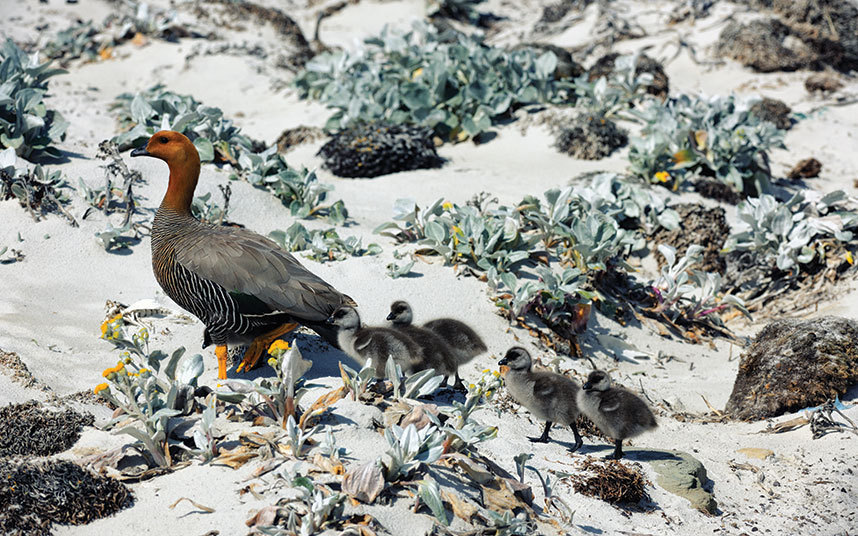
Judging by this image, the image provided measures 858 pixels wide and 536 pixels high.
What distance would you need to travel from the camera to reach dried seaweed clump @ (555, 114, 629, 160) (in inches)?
399

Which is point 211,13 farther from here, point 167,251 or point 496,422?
point 496,422

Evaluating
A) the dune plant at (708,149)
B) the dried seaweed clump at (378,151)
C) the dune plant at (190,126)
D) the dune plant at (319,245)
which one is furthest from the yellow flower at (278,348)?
the dune plant at (708,149)

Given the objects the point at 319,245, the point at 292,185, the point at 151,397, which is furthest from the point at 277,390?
the point at 292,185

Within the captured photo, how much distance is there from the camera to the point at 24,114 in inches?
311

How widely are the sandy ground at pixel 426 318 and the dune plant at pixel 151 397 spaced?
171 mm

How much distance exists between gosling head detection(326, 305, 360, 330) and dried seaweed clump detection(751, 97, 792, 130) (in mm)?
8478

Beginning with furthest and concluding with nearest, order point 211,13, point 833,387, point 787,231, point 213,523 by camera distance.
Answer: point 211,13, point 787,231, point 833,387, point 213,523

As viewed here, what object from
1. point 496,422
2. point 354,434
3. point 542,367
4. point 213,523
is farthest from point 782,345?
point 213,523

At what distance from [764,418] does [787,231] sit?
2949 mm

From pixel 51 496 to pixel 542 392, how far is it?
2.74 metres

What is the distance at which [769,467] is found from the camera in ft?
16.5

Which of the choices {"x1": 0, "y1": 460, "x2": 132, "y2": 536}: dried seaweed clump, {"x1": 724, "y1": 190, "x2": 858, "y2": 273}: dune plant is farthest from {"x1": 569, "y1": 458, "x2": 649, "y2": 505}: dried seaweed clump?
{"x1": 724, "y1": 190, "x2": 858, "y2": 273}: dune plant

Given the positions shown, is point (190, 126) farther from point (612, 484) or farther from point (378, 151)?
point (612, 484)

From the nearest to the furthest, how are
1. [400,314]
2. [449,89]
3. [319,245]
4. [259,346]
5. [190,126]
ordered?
[259,346] < [400,314] < [319,245] < [190,126] < [449,89]
